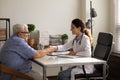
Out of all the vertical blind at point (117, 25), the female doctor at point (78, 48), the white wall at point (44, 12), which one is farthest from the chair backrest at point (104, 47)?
the white wall at point (44, 12)

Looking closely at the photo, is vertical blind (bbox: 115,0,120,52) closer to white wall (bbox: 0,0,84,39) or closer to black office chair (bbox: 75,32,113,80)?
white wall (bbox: 0,0,84,39)

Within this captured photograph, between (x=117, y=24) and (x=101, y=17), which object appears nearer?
(x=117, y=24)

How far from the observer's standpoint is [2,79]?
10.6 feet

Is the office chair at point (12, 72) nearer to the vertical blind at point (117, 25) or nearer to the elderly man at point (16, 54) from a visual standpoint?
the elderly man at point (16, 54)

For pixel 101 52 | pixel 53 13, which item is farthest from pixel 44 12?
pixel 101 52

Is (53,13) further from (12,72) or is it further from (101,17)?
(12,72)

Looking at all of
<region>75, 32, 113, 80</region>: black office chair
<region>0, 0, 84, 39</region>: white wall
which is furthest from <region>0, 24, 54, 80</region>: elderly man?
Result: <region>0, 0, 84, 39</region>: white wall

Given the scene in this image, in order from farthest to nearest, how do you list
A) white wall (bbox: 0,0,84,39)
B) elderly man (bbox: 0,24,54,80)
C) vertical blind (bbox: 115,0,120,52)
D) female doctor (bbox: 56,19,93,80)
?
vertical blind (bbox: 115,0,120,52)
white wall (bbox: 0,0,84,39)
female doctor (bbox: 56,19,93,80)
elderly man (bbox: 0,24,54,80)

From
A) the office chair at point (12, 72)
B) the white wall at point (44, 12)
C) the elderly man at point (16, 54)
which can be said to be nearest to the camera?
the office chair at point (12, 72)

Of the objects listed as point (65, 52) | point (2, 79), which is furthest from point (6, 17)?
point (2, 79)

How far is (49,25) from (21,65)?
207cm

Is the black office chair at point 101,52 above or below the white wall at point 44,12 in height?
below

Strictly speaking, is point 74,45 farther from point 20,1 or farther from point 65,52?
point 20,1

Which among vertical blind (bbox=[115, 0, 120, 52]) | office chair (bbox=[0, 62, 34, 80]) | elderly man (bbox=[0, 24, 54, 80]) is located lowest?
office chair (bbox=[0, 62, 34, 80])
